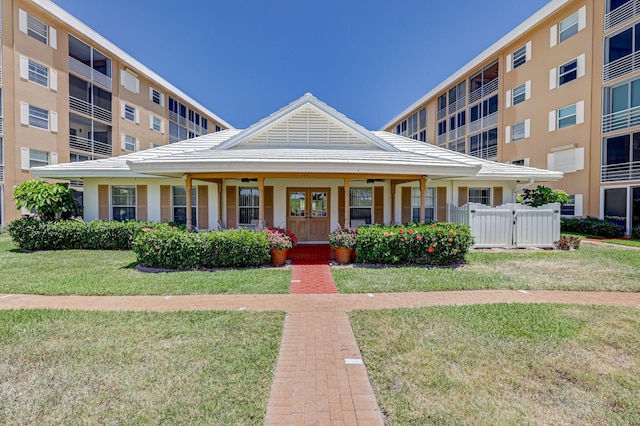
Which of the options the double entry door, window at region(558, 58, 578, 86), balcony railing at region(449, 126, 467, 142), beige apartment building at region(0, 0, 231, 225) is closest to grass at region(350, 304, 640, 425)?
the double entry door

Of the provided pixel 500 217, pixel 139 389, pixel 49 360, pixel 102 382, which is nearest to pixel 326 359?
pixel 139 389

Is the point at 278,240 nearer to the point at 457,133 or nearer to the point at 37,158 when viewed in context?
the point at 37,158

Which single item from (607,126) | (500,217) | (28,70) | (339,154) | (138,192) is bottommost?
(500,217)

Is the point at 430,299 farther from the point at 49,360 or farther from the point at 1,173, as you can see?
the point at 1,173

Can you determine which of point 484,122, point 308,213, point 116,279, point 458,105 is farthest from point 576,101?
point 116,279

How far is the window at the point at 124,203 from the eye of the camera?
13.5 meters

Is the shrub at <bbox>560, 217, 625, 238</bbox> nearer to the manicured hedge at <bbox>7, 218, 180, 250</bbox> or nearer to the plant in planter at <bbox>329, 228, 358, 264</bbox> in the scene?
the plant in planter at <bbox>329, 228, 358, 264</bbox>

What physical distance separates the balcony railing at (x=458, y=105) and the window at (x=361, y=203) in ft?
73.7

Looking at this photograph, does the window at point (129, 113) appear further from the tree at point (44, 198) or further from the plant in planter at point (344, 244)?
the plant in planter at point (344, 244)

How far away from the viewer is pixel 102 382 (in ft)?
10.8

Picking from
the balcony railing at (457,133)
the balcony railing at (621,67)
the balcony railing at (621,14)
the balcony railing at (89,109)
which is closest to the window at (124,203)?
the balcony railing at (89,109)

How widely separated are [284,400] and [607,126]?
2288 centimetres

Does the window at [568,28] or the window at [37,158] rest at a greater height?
the window at [568,28]

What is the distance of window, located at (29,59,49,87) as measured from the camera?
18578 millimetres
